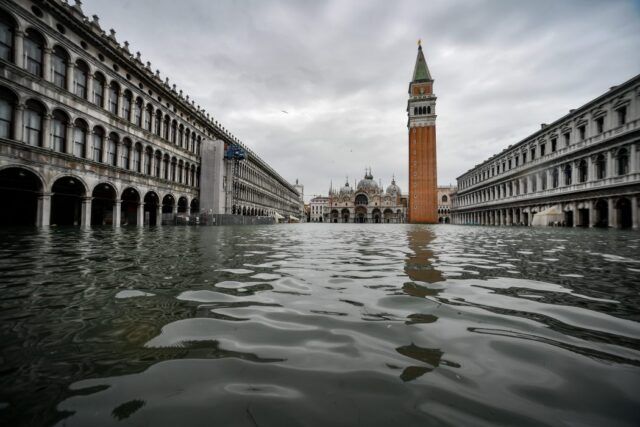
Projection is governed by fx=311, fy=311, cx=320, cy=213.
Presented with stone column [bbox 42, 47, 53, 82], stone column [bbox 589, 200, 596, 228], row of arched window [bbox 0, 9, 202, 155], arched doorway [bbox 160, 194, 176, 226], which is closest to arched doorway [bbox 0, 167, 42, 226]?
stone column [bbox 42, 47, 53, 82]

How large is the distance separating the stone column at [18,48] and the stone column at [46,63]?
1275 millimetres

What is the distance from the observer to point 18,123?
15.8 m

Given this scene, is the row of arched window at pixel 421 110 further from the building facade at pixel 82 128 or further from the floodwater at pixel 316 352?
the floodwater at pixel 316 352

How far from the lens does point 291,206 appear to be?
9325 centimetres

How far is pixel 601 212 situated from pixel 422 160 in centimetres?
3610

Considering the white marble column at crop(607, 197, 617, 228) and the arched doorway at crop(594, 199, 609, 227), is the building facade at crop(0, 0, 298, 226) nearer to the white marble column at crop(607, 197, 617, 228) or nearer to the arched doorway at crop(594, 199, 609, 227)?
the white marble column at crop(607, 197, 617, 228)

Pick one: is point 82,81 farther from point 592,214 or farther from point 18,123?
point 592,214

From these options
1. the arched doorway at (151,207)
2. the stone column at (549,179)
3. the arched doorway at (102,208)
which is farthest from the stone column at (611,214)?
the arched doorway at (102,208)

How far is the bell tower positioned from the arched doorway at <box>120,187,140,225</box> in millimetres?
51036

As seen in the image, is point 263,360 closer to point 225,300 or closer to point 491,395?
point 491,395

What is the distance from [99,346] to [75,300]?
1.31 meters

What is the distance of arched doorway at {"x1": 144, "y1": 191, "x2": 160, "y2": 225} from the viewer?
27844 mm

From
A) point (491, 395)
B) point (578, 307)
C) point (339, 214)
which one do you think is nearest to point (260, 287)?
point (491, 395)

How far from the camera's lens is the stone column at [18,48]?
15648 mm
